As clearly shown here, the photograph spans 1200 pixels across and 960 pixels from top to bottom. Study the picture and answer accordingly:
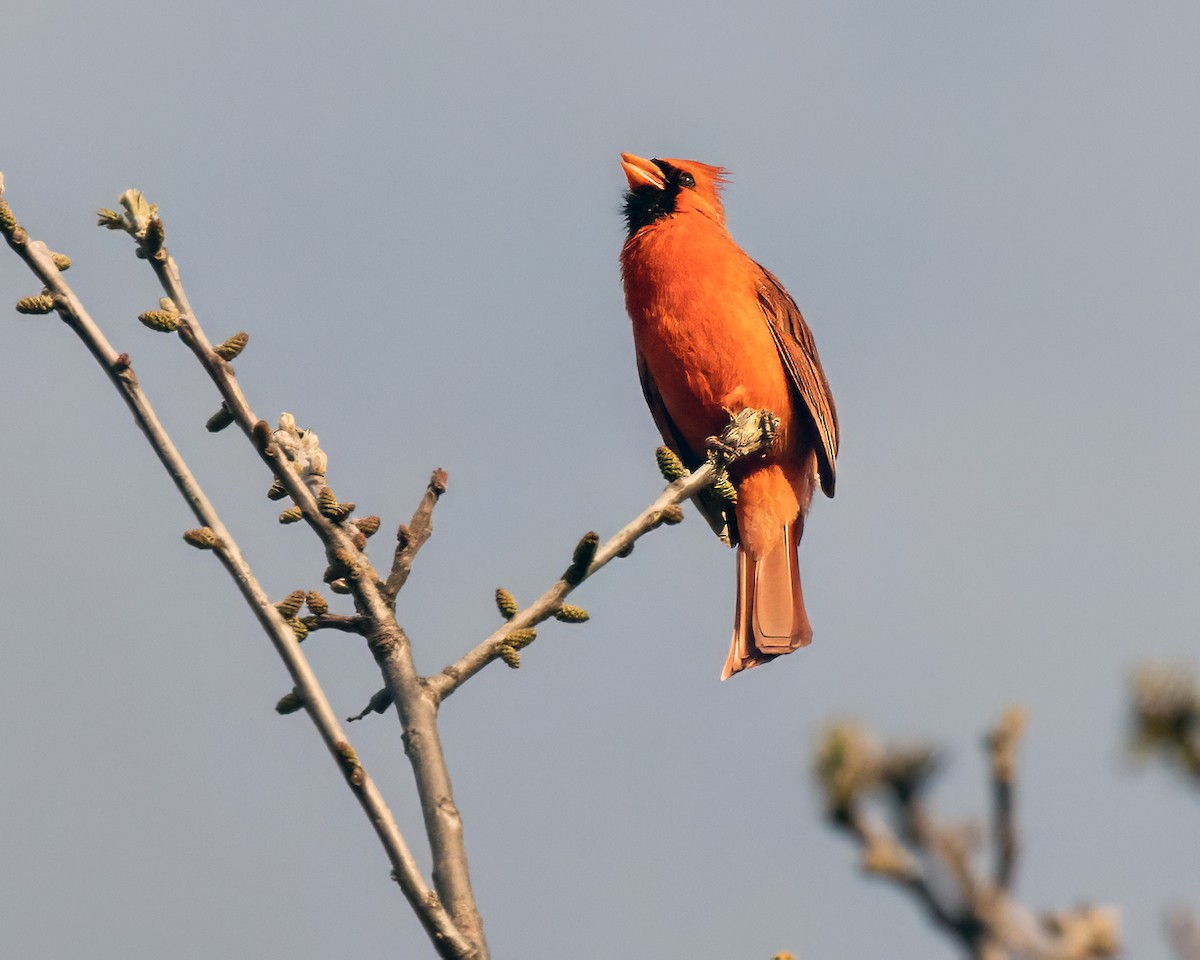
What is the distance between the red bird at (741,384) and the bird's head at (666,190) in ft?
0.13

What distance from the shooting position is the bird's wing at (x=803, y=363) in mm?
7609

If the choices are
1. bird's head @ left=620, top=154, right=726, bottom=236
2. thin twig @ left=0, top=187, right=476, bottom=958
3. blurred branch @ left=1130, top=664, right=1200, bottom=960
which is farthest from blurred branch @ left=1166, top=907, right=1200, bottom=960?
bird's head @ left=620, top=154, right=726, bottom=236

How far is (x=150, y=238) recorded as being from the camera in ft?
10.9

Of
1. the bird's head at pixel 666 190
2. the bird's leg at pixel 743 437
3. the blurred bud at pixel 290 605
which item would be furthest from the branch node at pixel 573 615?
the bird's head at pixel 666 190

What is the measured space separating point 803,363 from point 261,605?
16.7 feet

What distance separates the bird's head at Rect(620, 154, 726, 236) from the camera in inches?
323

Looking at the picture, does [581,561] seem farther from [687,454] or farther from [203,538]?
Result: [687,454]

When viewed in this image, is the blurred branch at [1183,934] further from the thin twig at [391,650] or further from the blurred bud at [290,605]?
the blurred bud at [290,605]

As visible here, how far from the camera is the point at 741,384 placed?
7219mm

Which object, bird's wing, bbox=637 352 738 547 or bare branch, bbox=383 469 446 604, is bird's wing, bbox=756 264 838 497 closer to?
bird's wing, bbox=637 352 738 547

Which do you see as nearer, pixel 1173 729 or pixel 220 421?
pixel 1173 729

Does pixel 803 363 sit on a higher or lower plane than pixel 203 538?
higher

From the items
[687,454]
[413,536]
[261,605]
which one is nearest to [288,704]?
[261,605]

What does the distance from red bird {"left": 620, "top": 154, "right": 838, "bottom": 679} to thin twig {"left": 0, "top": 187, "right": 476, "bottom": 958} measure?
3.92 metres
